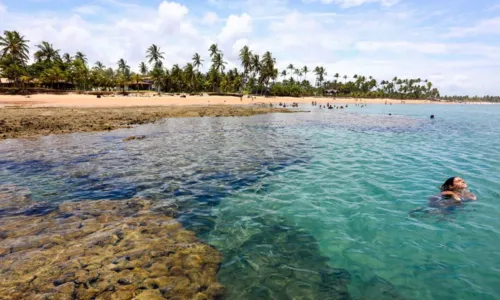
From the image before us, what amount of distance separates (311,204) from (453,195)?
5.04 meters

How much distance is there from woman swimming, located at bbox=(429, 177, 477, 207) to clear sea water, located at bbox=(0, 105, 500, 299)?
37 cm

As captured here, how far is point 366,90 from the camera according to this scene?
585 ft

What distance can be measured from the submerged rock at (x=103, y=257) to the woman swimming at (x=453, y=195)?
8.11 metres

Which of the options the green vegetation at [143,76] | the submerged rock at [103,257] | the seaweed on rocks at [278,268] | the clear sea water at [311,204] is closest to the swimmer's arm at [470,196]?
the clear sea water at [311,204]

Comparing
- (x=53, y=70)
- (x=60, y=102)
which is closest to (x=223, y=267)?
(x=60, y=102)

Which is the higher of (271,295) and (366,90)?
(366,90)

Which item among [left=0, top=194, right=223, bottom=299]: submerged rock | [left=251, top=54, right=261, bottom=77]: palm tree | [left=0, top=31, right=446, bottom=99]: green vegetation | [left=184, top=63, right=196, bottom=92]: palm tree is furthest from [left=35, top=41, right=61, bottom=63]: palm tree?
[left=0, top=194, right=223, bottom=299]: submerged rock

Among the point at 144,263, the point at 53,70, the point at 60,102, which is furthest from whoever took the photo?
the point at 53,70

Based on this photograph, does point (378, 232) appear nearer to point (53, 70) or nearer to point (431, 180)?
point (431, 180)

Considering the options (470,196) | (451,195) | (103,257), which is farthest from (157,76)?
(470,196)

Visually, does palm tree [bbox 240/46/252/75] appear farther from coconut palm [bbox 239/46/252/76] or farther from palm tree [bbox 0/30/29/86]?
palm tree [bbox 0/30/29/86]

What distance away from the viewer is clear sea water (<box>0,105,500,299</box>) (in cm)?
572

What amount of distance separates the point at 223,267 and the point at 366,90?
637 ft

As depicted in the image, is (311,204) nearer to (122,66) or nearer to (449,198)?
(449,198)
